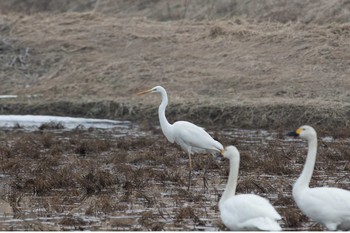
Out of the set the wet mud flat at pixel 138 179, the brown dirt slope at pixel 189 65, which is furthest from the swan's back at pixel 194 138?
the brown dirt slope at pixel 189 65

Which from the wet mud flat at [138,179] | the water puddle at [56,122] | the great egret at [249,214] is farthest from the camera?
the water puddle at [56,122]

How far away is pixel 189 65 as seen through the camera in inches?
1158

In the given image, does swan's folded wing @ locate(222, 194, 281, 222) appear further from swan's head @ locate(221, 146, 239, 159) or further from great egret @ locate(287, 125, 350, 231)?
swan's head @ locate(221, 146, 239, 159)

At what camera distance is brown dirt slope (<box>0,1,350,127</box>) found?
24250 millimetres

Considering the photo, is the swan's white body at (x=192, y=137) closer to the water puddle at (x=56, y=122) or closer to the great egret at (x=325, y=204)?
the great egret at (x=325, y=204)

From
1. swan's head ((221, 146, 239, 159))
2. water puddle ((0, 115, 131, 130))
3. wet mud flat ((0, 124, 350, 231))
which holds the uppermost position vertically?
swan's head ((221, 146, 239, 159))

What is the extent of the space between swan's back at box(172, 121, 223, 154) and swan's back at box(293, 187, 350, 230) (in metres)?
5.56

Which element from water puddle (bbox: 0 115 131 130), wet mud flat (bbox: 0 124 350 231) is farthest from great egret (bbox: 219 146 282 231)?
water puddle (bbox: 0 115 131 130)

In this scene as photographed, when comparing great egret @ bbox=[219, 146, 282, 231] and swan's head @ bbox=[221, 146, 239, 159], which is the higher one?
swan's head @ bbox=[221, 146, 239, 159]

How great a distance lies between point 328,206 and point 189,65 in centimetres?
2096

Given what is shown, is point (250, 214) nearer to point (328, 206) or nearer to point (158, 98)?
point (328, 206)

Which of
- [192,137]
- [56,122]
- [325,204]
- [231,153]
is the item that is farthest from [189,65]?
[325,204]

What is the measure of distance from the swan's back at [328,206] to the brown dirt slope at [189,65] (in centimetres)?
1382

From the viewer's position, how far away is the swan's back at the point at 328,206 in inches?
337
